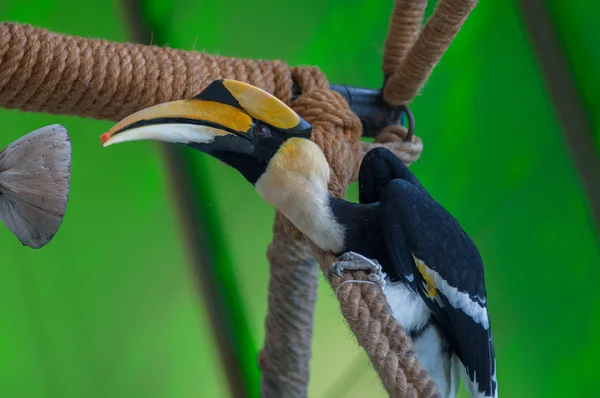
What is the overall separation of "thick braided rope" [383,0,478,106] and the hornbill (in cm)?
22

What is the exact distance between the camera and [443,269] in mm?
589

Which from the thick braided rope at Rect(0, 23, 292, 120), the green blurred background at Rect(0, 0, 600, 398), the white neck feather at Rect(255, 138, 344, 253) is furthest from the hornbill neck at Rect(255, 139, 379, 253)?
the green blurred background at Rect(0, 0, 600, 398)

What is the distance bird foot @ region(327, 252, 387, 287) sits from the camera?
58cm

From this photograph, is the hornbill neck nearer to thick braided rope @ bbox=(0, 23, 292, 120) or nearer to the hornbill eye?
the hornbill eye

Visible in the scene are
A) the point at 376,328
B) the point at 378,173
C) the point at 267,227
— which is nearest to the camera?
the point at 376,328

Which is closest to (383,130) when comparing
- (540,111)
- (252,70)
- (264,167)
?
(252,70)

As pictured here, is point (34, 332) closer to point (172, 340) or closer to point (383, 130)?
point (172, 340)

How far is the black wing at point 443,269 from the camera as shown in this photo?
0.59 m

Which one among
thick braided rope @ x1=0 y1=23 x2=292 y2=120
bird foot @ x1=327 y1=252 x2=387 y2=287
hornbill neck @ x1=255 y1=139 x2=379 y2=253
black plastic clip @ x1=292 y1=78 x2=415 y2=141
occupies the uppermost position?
black plastic clip @ x1=292 y1=78 x2=415 y2=141

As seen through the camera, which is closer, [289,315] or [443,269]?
[443,269]

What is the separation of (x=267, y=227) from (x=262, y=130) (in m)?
0.60

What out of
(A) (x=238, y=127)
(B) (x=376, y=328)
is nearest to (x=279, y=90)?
(A) (x=238, y=127)

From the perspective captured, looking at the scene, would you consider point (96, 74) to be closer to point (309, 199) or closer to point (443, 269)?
point (309, 199)

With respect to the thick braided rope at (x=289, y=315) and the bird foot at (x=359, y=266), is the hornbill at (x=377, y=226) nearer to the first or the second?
the bird foot at (x=359, y=266)
